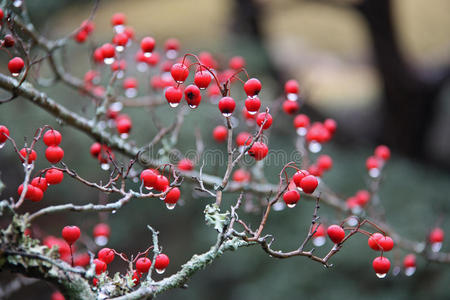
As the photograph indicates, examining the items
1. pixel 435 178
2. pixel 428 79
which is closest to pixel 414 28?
pixel 428 79

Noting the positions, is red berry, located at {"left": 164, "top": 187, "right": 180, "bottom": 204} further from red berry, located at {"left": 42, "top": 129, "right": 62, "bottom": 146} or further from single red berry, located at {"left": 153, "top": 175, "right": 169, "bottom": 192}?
red berry, located at {"left": 42, "top": 129, "right": 62, "bottom": 146}

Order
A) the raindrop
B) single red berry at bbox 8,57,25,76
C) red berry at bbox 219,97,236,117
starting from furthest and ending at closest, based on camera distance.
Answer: the raindrop → single red berry at bbox 8,57,25,76 → red berry at bbox 219,97,236,117

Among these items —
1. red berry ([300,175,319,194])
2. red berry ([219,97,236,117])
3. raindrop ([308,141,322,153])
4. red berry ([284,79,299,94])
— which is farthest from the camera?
raindrop ([308,141,322,153])

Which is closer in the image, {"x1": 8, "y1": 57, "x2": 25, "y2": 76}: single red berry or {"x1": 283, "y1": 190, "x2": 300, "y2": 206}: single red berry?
{"x1": 283, "y1": 190, "x2": 300, "y2": 206}: single red berry

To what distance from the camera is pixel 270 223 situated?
5.09m

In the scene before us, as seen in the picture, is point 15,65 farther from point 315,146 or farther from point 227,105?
point 315,146

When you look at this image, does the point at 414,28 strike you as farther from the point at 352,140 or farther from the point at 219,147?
the point at 219,147

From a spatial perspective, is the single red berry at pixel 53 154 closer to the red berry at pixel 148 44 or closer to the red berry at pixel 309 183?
the red berry at pixel 148 44

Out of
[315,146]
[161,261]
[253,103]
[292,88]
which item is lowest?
[315,146]

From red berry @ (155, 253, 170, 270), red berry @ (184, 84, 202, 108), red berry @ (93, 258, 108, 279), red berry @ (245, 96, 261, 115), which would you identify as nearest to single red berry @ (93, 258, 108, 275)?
red berry @ (93, 258, 108, 279)

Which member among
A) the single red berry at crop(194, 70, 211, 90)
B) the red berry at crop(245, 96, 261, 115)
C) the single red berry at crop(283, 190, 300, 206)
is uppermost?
the single red berry at crop(194, 70, 211, 90)

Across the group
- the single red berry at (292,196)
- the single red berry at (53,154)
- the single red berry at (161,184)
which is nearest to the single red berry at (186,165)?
the single red berry at (161,184)

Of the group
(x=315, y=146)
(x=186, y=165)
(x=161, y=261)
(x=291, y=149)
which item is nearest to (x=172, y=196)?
(x=161, y=261)

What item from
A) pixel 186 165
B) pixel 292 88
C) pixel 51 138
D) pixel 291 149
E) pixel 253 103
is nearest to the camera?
pixel 253 103
